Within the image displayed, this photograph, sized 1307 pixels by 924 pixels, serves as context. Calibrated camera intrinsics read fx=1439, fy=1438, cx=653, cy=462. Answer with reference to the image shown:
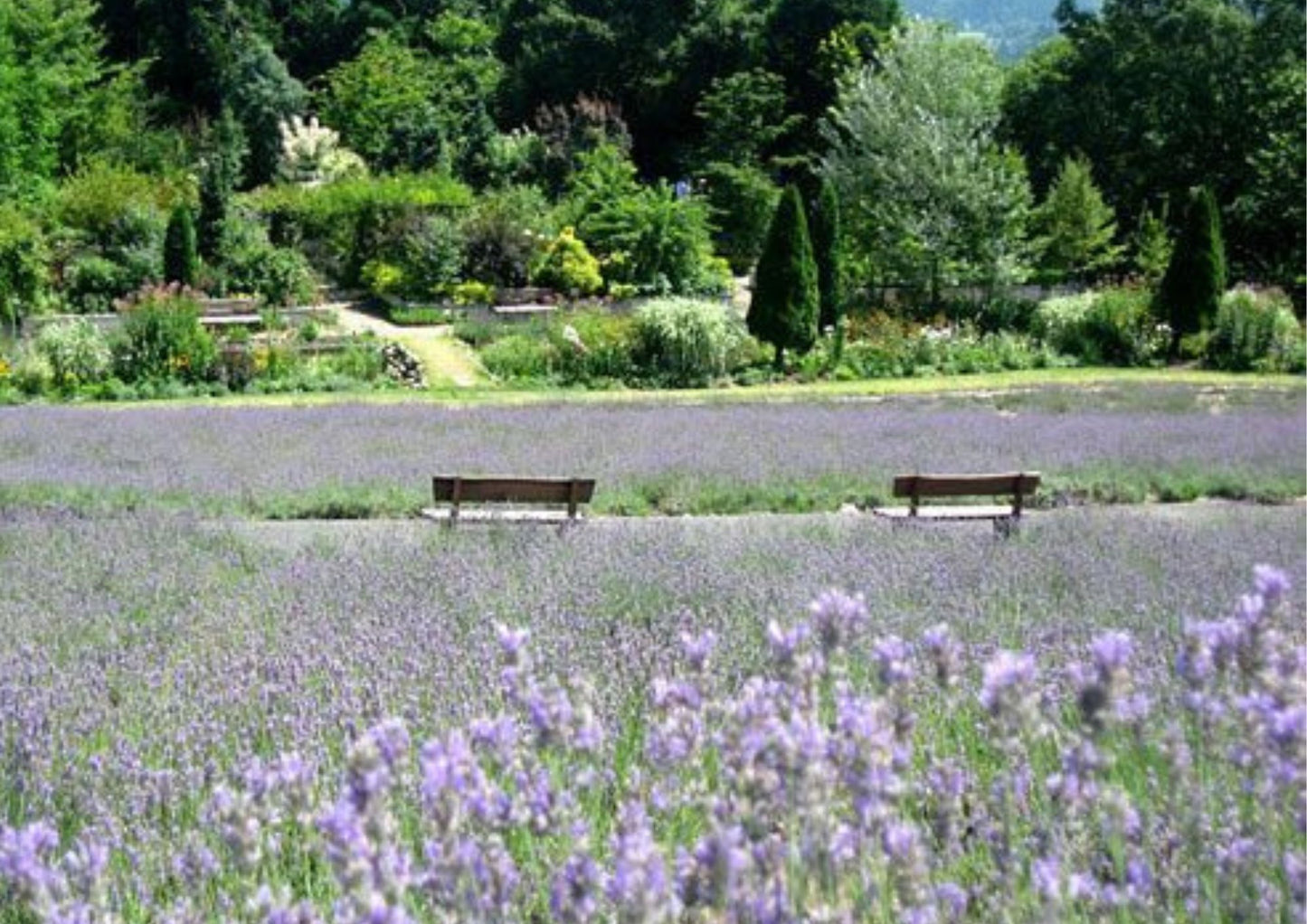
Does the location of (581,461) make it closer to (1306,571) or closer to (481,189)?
(1306,571)

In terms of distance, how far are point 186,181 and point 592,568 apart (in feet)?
79.1

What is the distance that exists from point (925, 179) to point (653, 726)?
21.6m

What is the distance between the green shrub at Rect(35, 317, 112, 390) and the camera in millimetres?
17469

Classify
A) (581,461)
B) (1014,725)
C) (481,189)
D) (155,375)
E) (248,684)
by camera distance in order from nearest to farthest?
1. (1014,725)
2. (248,684)
3. (581,461)
4. (155,375)
5. (481,189)

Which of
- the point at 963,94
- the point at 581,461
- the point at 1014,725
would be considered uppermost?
the point at 963,94

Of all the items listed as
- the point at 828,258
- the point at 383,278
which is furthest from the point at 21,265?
the point at 828,258

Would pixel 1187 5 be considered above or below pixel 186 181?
above

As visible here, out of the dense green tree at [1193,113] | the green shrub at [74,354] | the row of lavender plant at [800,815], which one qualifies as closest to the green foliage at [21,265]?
the green shrub at [74,354]

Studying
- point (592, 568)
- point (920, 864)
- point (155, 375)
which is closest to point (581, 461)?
point (592, 568)

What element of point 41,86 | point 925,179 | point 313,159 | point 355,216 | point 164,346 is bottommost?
point 164,346

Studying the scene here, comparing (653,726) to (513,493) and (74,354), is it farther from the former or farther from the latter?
(74,354)

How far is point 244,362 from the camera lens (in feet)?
58.5

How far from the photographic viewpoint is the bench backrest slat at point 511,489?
8.07 metres

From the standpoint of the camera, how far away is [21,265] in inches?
835
